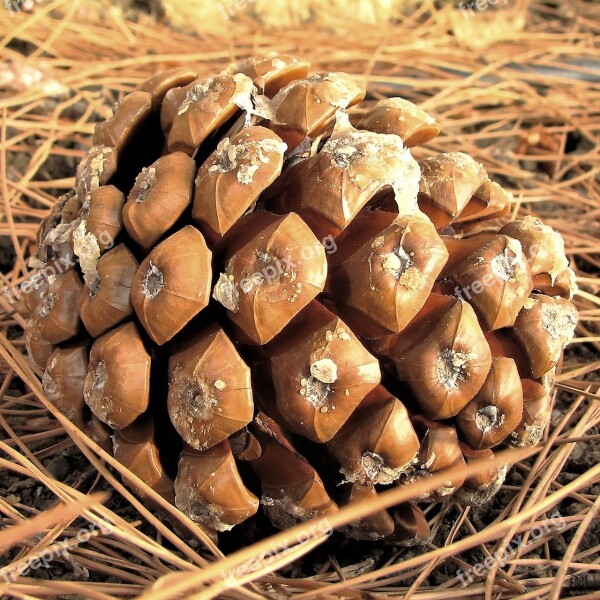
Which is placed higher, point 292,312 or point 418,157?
point 292,312

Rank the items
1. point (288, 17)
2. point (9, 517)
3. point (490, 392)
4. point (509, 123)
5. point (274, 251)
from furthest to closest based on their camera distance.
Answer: point (288, 17) → point (509, 123) → point (9, 517) → point (490, 392) → point (274, 251)

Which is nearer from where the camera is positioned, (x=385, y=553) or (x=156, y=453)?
(x=156, y=453)

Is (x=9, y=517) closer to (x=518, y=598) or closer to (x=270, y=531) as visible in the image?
(x=270, y=531)

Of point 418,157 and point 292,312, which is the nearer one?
point 292,312

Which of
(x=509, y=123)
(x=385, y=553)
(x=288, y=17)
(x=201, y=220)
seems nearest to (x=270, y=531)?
(x=385, y=553)
